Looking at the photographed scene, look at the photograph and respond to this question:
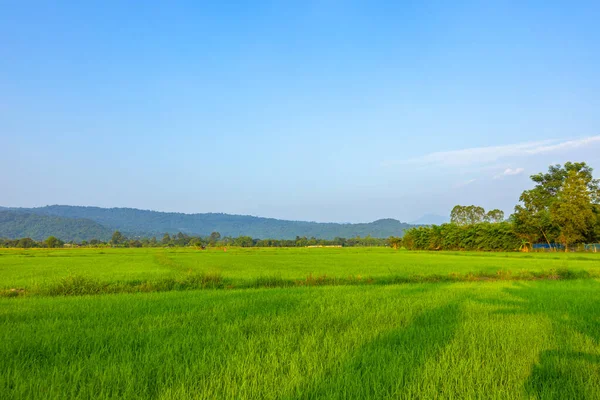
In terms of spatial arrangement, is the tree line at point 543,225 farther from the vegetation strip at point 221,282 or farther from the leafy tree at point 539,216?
the vegetation strip at point 221,282

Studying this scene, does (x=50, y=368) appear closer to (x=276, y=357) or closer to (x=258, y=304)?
(x=276, y=357)

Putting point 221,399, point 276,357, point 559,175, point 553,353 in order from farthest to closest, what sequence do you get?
point 559,175
point 553,353
point 276,357
point 221,399

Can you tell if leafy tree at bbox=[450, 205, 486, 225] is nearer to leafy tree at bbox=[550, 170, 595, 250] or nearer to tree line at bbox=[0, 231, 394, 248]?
tree line at bbox=[0, 231, 394, 248]

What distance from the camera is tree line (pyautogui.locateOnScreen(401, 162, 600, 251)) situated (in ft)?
130

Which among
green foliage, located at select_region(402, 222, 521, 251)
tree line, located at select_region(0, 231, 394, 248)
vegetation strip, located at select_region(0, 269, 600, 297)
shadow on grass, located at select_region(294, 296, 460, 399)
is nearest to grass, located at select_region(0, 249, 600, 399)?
shadow on grass, located at select_region(294, 296, 460, 399)

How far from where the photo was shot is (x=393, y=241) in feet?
255

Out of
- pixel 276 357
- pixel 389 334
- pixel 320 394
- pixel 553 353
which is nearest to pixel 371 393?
pixel 320 394

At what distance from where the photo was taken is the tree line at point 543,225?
3972cm

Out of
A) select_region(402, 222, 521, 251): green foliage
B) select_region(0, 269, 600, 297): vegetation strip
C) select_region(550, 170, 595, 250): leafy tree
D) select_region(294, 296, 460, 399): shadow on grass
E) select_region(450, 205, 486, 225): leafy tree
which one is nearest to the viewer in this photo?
select_region(294, 296, 460, 399): shadow on grass

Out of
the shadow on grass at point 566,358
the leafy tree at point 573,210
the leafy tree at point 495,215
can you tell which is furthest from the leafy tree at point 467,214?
the shadow on grass at point 566,358

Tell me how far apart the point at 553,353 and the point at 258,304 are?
5.32m

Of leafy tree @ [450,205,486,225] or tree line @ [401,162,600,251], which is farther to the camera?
leafy tree @ [450,205,486,225]

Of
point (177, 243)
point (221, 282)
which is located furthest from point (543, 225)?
point (177, 243)

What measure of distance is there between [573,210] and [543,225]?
20.5ft
